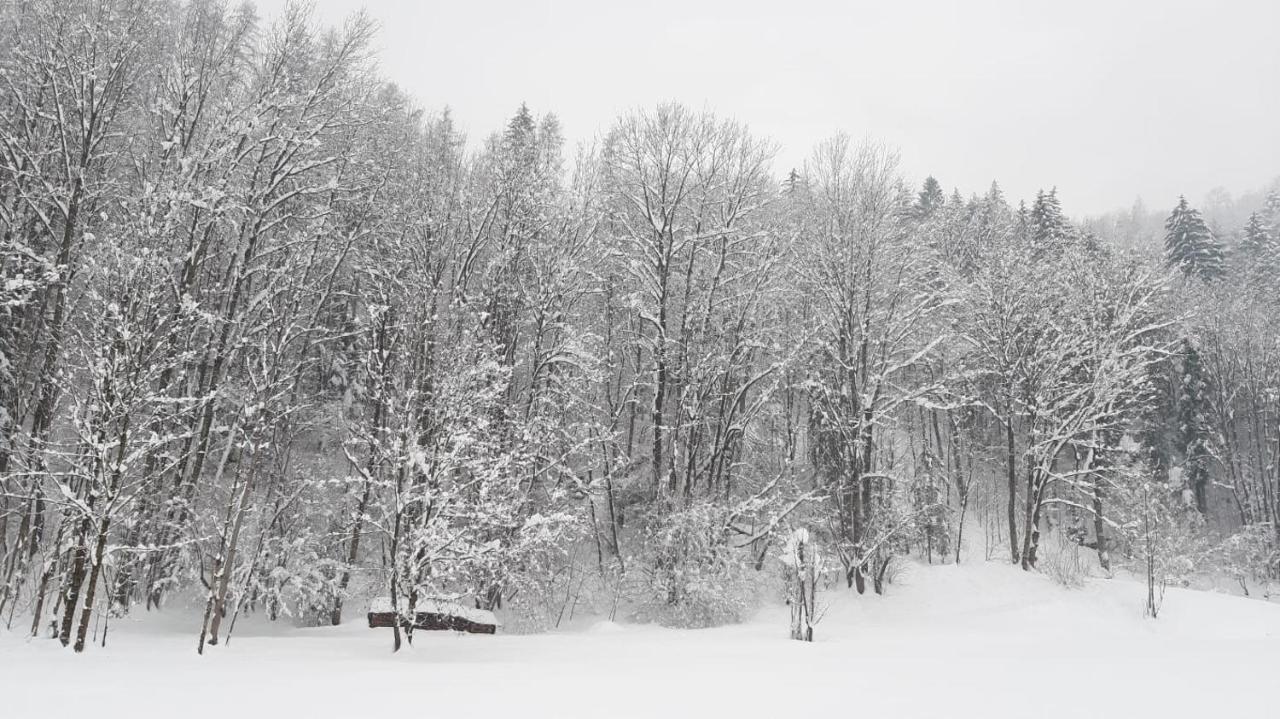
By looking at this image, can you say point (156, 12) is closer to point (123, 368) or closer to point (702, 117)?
point (123, 368)

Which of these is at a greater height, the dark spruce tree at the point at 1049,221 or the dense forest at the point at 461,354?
the dark spruce tree at the point at 1049,221

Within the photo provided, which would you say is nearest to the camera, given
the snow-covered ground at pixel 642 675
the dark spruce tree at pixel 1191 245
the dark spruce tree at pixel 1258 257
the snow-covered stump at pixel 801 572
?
the snow-covered ground at pixel 642 675

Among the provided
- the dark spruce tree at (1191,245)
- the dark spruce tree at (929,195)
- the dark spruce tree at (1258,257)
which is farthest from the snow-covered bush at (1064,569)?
the dark spruce tree at (929,195)

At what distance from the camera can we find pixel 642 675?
821 cm

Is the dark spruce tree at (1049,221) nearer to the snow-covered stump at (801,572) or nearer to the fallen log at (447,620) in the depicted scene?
the snow-covered stump at (801,572)

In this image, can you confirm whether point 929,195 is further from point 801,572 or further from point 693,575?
point 801,572

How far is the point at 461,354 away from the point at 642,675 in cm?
704

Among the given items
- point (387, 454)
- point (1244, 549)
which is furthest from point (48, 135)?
point (1244, 549)

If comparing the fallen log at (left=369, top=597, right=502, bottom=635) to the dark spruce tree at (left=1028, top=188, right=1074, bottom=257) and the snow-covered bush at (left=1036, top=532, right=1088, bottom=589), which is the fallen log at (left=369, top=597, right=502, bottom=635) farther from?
the dark spruce tree at (left=1028, top=188, right=1074, bottom=257)

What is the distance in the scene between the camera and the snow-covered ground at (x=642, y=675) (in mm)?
6395

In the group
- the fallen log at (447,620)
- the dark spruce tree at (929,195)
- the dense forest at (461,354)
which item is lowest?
the fallen log at (447,620)

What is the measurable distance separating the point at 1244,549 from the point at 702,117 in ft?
99.1

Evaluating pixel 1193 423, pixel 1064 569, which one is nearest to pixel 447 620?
pixel 1064 569

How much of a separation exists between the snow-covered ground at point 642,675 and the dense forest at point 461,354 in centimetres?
150
